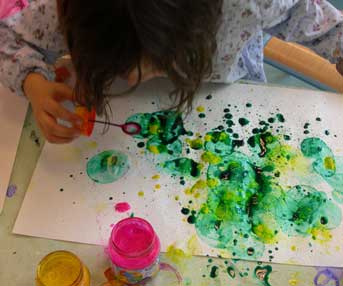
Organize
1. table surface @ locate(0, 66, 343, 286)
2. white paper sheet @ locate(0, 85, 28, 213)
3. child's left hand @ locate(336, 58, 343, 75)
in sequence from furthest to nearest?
1. child's left hand @ locate(336, 58, 343, 75)
2. white paper sheet @ locate(0, 85, 28, 213)
3. table surface @ locate(0, 66, 343, 286)

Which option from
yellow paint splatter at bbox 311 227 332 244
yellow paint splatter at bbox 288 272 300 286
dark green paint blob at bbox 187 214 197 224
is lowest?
yellow paint splatter at bbox 288 272 300 286

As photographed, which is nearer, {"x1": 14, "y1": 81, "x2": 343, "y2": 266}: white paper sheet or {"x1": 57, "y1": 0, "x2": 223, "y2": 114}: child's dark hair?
{"x1": 57, "y1": 0, "x2": 223, "y2": 114}: child's dark hair

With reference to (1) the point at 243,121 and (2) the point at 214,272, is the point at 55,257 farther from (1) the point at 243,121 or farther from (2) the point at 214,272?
(1) the point at 243,121

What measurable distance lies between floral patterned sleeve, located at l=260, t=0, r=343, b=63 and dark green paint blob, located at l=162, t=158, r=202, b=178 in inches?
11.7

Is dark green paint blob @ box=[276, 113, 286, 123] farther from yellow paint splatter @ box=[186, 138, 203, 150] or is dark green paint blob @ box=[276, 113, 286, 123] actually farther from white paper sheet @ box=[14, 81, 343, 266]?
yellow paint splatter @ box=[186, 138, 203, 150]

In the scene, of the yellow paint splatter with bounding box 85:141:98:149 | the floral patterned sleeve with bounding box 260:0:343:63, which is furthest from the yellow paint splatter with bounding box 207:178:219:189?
the floral patterned sleeve with bounding box 260:0:343:63

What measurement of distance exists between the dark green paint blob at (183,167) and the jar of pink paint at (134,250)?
137 millimetres

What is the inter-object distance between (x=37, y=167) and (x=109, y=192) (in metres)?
0.14

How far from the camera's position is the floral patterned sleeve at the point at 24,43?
835 millimetres

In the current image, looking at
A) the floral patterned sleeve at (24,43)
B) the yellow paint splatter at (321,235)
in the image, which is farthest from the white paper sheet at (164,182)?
the floral patterned sleeve at (24,43)

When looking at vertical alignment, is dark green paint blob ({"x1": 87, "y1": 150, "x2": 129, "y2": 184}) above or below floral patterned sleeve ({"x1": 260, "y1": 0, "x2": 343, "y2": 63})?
below

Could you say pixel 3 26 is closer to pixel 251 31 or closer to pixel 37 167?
pixel 37 167

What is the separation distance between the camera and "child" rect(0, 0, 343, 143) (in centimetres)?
56

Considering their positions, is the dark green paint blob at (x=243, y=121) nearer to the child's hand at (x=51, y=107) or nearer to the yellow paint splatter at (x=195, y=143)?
the yellow paint splatter at (x=195, y=143)
